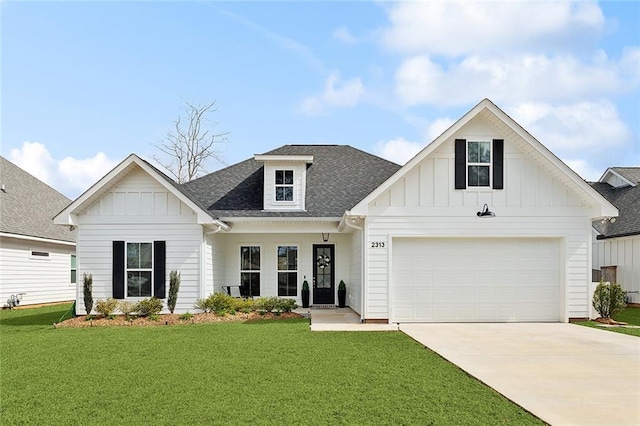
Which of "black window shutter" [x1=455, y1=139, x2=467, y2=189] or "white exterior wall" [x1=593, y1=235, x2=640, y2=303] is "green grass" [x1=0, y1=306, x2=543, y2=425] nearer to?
"black window shutter" [x1=455, y1=139, x2=467, y2=189]

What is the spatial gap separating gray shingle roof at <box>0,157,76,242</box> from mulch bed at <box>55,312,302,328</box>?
21.5ft

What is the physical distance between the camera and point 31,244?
22.1m

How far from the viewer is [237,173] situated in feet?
71.1

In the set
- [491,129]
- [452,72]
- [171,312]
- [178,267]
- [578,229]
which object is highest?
[452,72]

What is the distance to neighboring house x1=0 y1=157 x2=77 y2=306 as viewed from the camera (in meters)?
20.5

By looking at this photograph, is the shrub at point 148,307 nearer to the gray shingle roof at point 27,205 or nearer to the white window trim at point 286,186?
the white window trim at point 286,186

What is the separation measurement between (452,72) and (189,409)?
459 inches

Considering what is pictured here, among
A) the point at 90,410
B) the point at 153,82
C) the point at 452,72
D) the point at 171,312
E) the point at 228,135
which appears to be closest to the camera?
the point at 90,410

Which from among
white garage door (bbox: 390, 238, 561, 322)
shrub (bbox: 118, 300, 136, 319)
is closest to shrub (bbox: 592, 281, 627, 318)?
white garage door (bbox: 390, 238, 561, 322)

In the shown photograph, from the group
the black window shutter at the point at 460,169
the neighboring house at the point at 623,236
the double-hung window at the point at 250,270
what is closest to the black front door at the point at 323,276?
the double-hung window at the point at 250,270

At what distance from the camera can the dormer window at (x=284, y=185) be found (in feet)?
63.9

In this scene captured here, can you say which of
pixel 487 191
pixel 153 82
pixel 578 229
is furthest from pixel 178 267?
pixel 578 229

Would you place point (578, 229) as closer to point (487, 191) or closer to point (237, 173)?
point (487, 191)

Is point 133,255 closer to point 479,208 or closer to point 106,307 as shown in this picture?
point 106,307
